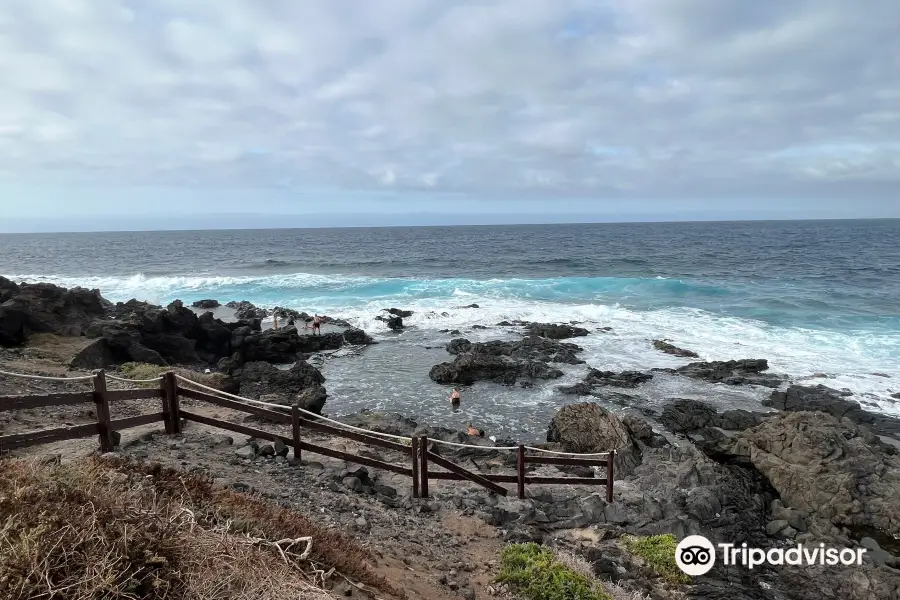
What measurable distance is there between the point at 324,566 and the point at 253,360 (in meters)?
21.4

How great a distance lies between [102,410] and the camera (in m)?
7.36

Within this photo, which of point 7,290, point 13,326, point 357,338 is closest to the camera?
point 13,326

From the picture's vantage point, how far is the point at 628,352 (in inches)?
982

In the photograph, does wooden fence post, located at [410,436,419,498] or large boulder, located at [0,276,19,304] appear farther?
large boulder, located at [0,276,19,304]

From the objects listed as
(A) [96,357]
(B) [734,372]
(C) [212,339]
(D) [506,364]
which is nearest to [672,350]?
(B) [734,372]

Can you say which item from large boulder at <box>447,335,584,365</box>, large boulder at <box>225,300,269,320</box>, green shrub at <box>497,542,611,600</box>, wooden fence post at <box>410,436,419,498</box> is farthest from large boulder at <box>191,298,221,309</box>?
green shrub at <box>497,542,611,600</box>

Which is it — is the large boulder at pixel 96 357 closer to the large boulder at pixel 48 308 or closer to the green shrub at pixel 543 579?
the large boulder at pixel 48 308

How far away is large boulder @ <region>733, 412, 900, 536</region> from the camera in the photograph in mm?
10164

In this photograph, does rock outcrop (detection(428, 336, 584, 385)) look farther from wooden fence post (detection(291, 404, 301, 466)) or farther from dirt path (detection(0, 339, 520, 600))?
wooden fence post (detection(291, 404, 301, 466))

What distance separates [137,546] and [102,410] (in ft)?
16.2

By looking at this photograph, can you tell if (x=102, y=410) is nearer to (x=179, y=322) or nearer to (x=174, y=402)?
(x=174, y=402)

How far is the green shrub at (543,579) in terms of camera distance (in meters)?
5.76

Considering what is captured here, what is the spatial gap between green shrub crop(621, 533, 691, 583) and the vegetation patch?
4642mm

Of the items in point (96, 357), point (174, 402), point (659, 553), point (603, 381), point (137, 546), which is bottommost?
point (603, 381)
